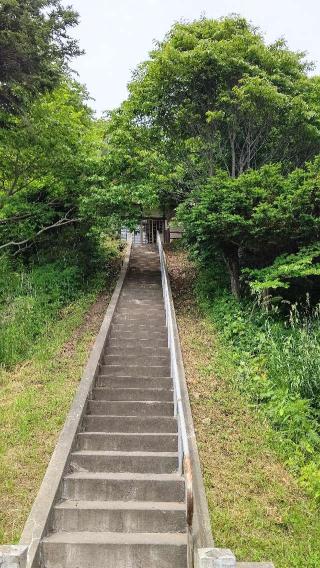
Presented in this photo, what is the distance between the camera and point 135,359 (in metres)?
8.63

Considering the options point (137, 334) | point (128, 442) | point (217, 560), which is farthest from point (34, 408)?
point (217, 560)

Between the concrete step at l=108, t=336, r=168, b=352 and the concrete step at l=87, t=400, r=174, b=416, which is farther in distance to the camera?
the concrete step at l=108, t=336, r=168, b=352

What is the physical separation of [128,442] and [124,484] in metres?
0.86

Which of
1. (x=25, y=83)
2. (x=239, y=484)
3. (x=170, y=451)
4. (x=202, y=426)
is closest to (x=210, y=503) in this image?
(x=239, y=484)

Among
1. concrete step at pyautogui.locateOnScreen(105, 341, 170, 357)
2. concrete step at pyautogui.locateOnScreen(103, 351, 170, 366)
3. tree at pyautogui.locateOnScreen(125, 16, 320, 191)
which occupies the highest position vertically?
tree at pyautogui.locateOnScreen(125, 16, 320, 191)

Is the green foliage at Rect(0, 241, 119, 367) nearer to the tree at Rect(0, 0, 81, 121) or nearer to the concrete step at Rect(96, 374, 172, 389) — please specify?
the concrete step at Rect(96, 374, 172, 389)

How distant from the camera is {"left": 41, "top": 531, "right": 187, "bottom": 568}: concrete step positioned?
4.30 meters

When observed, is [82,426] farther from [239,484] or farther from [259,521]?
[259,521]

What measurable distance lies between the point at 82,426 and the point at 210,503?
2.31 meters

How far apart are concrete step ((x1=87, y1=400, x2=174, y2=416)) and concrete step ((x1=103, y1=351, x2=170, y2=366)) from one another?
159cm

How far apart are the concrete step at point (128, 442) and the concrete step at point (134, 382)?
158 cm

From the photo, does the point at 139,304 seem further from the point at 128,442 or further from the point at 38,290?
the point at 128,442

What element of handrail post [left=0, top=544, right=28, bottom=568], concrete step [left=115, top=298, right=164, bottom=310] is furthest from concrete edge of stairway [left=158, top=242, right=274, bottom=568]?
concrete step [left=115, top=298, right=164, bottom=310]

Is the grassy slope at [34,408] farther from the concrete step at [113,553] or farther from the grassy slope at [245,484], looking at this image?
the grassy slope at [245,484]
